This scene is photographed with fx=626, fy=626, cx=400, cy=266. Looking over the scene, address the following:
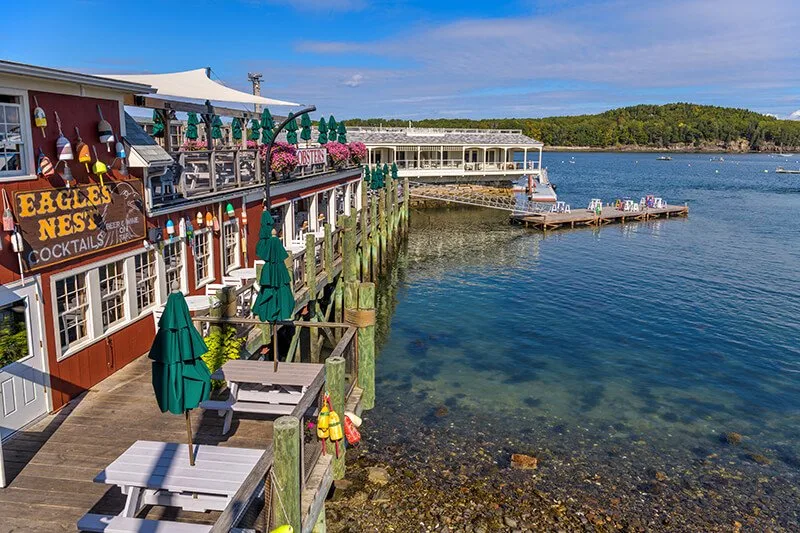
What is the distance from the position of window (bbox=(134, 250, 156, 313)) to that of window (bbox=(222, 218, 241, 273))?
392 centimetres

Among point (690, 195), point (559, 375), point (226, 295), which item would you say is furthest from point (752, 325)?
point (690, 195)

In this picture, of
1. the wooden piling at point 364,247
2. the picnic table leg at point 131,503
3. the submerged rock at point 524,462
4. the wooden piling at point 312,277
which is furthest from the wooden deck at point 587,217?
the picnic table leg at point 131,503

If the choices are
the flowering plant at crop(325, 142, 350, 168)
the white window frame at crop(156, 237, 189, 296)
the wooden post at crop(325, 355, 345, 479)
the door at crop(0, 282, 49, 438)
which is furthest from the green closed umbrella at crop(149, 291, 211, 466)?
the flowering plant at crop(325, 142, 350, 168)

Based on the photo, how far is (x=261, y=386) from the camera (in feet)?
35.1

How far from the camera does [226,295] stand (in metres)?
12.6

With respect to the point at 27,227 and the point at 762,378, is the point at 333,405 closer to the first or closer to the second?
the point at 27,227

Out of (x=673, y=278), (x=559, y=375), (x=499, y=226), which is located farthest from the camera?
(x=499, y=226)

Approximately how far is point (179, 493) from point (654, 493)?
982 cm

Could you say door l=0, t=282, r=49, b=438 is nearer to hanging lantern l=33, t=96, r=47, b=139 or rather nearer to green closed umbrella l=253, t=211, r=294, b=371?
hanging lantern l=33, t=96, r=47, b=139

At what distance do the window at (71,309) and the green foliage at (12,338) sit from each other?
2.67 feet

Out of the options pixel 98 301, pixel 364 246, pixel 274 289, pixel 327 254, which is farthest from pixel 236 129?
pixel 274 289

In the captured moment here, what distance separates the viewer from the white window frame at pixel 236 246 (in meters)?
17.3

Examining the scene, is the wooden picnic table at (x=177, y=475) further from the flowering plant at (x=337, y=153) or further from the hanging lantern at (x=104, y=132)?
the flowering plant at (x=337, y=153)

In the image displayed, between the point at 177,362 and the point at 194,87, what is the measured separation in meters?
15.4
